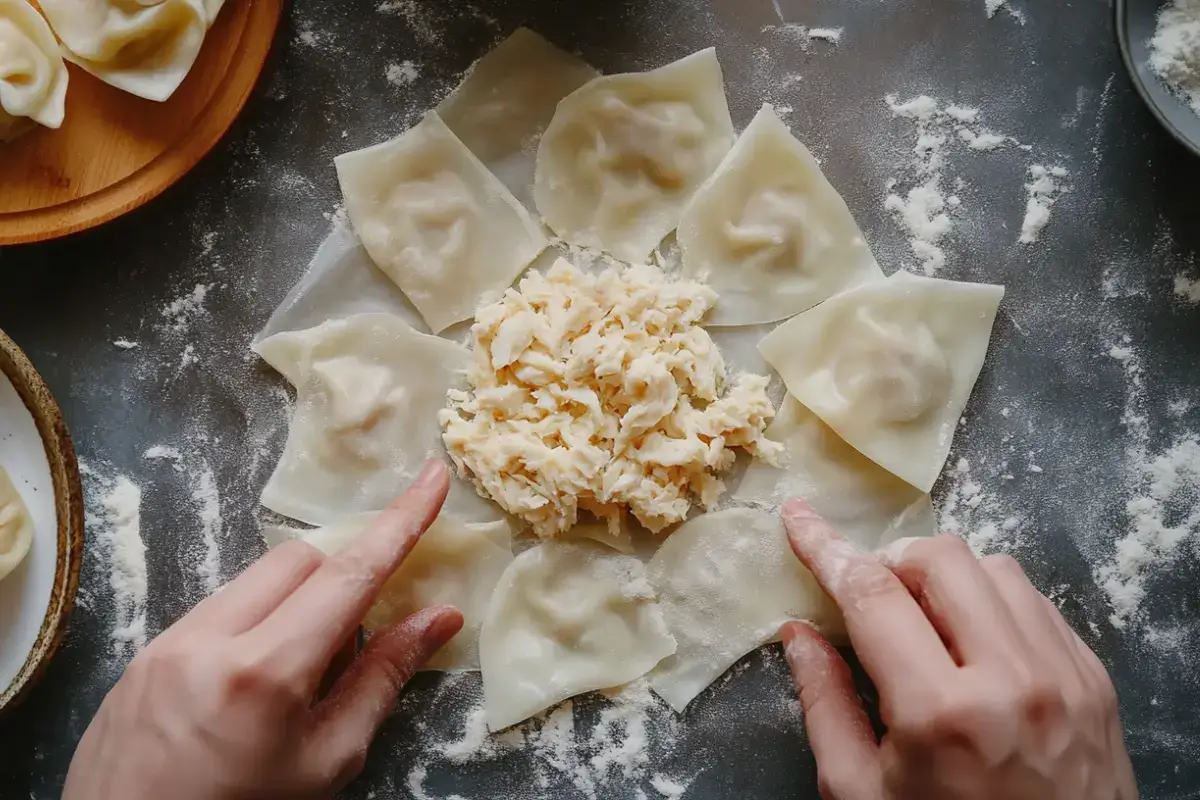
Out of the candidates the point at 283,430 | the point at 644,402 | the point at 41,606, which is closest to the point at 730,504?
the point at 644,402

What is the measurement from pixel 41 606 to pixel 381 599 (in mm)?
478

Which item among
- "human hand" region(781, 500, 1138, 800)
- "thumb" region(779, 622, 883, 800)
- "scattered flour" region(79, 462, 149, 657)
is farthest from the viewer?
"scattered flour" region(79, 462, 149, 657)

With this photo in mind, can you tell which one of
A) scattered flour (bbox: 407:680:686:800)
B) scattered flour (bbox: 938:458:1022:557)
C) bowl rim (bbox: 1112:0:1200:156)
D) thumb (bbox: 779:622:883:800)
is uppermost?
bowl rim (bbox: 1112:0:1200:156)

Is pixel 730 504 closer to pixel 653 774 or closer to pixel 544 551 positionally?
pixel 544 551

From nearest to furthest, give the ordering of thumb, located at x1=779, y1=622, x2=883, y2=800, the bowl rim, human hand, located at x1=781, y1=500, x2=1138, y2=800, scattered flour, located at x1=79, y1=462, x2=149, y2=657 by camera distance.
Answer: human hand, located at x1=781, y1=500, x2=1138, y2=800
thumb, located at x1=779, y1=622, x2=883, y2=800
the bowl rim
scattered flour, located at x1=79, y1=462, x2=149, y2=657

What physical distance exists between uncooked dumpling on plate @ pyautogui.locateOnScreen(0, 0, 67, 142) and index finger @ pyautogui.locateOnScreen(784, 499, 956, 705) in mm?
1212

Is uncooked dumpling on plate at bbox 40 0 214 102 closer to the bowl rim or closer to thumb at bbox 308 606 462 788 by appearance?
thumb at bbox 308 606 462 788

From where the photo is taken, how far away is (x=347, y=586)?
1.17 meters

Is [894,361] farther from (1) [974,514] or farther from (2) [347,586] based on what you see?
(2) [347,586]

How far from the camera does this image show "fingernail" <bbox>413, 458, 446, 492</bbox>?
1304 millimetres

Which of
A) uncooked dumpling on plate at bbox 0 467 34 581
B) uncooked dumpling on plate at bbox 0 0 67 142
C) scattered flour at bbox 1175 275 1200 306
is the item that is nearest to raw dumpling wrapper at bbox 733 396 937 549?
scattered flour at bbox 1175 275 1200 306

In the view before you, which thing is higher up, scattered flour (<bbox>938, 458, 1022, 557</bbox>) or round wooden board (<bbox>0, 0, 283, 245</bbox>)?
round wooden board (<bbox>0, 0, 283, 245</bbox>)

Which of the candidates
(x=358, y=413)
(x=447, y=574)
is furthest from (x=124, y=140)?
(x=447, y=574)

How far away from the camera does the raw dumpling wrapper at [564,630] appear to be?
134cm
